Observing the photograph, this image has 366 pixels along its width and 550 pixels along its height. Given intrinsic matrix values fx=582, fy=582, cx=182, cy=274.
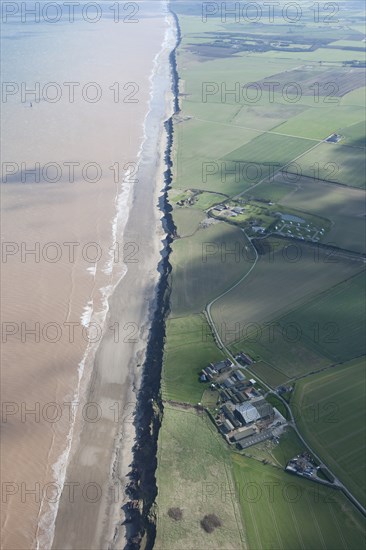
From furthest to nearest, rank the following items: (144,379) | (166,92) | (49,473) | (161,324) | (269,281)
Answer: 1. (166,92)
2. (269,281)
3. (161,324)
4. (144,379)
5. (49,473)

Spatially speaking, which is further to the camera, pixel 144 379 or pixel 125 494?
pixel 144 379

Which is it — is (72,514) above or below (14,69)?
below

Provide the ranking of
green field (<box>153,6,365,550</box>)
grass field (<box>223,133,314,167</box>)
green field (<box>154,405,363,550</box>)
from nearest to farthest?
green field (<box>154,405,363,550</box>)
green field (<box>153,6,365,550</box>)
grass field (<box>223,133,314,167</box>)

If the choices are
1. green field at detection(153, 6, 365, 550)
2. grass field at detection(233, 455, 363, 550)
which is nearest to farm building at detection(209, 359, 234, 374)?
green field at detection(153, 6, 365, 550)

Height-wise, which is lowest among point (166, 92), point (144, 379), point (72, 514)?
point (72, 514)

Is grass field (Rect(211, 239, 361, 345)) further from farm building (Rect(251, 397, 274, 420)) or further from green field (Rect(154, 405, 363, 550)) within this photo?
green field (Rect(154, 405, 363, 550))

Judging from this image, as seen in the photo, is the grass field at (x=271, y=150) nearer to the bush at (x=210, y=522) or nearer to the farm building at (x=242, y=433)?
the farm building at (x=242, y=433)

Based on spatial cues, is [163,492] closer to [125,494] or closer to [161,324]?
[125,494]

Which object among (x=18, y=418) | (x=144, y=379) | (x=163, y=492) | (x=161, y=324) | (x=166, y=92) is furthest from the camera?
(x=166, y=92)

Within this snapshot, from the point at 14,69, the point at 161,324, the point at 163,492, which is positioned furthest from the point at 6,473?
the point at 14,69
